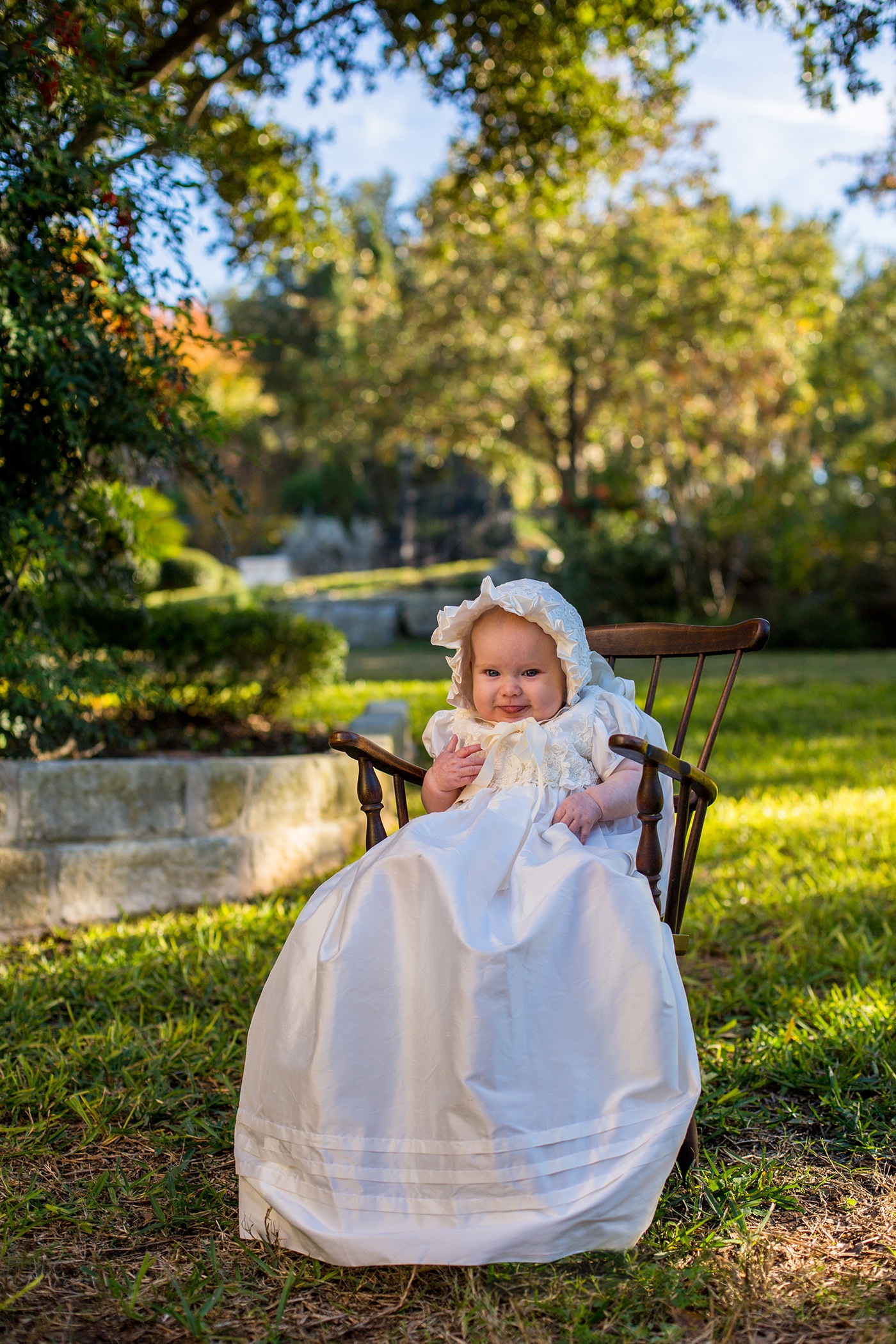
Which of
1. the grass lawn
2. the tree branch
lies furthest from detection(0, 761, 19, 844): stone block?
the tree branch

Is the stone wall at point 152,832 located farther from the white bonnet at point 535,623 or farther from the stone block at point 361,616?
the stone block at point 361,616

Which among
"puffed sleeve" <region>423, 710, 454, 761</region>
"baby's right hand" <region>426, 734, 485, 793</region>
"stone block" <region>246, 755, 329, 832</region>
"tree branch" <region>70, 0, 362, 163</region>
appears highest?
"tree branch" <region>70, 0, 362, 163</region>

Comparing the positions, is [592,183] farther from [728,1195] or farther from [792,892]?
[728,1195]

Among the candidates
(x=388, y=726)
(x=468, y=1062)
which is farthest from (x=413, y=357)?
(x=468, y=1062)

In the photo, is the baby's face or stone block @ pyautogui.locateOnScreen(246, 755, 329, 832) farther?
stone block @ pyautogui.locateOnScreen(246, 755, 329, 832)

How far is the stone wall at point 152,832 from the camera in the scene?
369 centimetres

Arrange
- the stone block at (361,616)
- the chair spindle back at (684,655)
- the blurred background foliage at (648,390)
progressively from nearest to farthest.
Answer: the chair spindle back at (684,655)
the blurred background foliage at (648,390)
the stone block at (361,616)

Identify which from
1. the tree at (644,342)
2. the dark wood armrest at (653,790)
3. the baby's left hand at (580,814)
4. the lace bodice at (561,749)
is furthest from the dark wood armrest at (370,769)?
the tree at (644,342)

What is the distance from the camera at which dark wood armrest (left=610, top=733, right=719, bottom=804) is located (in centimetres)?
192

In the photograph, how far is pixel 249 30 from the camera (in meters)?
6.35

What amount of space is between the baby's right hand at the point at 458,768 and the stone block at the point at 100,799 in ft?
6.02

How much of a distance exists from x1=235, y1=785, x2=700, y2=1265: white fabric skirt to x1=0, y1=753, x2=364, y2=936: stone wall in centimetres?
204

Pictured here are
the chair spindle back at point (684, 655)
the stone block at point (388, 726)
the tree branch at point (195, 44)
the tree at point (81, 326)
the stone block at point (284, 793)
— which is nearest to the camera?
the chair spindle back at point (684, 655)

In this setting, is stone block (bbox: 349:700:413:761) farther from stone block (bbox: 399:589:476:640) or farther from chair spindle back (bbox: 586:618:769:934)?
stone block (bbox: 399:589:476:640)
